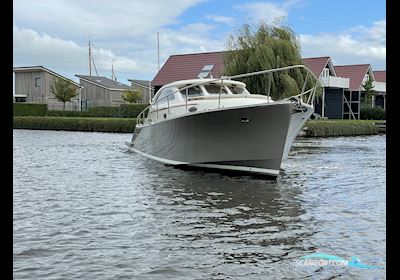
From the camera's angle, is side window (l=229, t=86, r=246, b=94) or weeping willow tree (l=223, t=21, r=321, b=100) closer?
side window (l=229, t=86, r=246, b=94)

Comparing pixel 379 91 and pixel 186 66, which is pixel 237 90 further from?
pixel 379 91

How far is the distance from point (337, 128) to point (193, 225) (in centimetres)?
2907

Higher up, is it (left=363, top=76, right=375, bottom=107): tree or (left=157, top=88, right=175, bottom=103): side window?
(left=363, top=76, right=375, bottom=107): tree

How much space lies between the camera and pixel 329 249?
5754 mm

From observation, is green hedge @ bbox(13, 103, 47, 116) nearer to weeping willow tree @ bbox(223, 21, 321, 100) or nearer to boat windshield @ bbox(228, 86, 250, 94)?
weeping willow tree @ bbox(223, 21, 321, 100)

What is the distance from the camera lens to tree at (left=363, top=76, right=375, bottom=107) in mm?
52219

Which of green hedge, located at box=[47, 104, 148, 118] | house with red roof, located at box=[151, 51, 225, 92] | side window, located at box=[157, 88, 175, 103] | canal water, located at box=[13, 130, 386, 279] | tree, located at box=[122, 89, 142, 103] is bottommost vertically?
canal water, located at box=[13, 130, 386, 279]

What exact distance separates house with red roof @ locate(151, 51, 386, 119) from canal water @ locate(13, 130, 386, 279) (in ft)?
111

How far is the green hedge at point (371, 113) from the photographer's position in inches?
1993

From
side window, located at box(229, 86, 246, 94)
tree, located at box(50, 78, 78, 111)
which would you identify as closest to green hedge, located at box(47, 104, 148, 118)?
tree, located at box(50, 78, 78, 111)

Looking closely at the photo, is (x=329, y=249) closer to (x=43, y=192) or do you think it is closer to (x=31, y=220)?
(x=31, y=220)

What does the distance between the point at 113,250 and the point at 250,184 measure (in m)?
5.64

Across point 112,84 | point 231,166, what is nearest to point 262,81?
point 231,166

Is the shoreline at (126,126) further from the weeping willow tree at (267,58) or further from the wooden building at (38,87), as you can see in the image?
the wooden building at (38,87)
